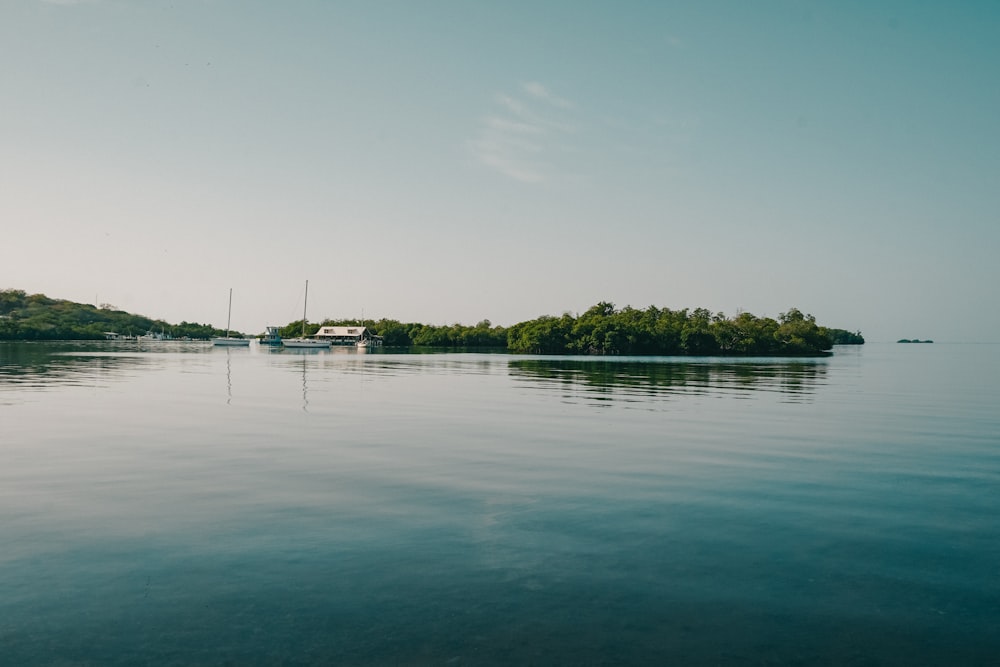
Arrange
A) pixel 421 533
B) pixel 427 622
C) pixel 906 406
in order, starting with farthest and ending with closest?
pixel 906 406
pixel 421 533
pixel 427 622

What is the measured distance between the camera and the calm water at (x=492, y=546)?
9.19 metres

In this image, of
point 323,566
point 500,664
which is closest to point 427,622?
point 500,664

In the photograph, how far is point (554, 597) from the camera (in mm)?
10695

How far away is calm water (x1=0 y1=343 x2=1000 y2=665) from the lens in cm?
919

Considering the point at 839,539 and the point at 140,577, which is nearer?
the point at 140,577

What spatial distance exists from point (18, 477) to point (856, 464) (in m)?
25.3

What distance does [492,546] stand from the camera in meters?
13.5

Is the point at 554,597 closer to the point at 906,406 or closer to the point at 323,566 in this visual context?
the point at 323,566

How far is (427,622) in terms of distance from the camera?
31.9ft

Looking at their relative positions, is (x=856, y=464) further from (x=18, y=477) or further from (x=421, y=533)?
(x=18, y=477)

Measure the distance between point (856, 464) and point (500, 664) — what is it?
19.4m

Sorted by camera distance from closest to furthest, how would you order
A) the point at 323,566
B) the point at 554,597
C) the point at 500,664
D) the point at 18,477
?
the point at 500,664 → the point at 554,597 → the point at 323,566 → the point at 18,477

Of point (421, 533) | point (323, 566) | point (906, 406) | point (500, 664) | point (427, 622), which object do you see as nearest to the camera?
point (500, 664)

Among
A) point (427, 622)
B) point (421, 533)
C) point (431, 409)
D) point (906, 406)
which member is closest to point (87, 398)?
point (431, 409)
